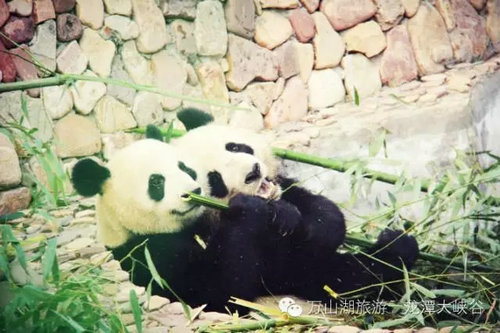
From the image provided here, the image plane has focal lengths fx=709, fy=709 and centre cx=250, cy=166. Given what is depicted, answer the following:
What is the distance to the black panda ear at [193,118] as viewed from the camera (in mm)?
1678

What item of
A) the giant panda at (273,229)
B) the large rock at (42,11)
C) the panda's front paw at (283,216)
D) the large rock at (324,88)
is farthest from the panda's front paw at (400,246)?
the large rock at (42,11)

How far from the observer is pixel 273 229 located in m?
1.65

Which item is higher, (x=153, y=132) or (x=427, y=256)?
(x=153, y=132)

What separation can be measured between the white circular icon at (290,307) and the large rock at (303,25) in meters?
0.66

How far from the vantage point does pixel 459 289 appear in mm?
1657

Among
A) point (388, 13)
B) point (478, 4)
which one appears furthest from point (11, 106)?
point (478, 4)

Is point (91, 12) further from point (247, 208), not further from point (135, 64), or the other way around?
point (247, 208)

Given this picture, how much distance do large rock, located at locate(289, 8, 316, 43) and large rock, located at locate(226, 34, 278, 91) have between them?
0.09 meters

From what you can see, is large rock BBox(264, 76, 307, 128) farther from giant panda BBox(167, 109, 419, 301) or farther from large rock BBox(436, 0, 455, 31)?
large rock BBox(436, 0, 455, 31)

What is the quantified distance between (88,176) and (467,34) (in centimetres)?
107

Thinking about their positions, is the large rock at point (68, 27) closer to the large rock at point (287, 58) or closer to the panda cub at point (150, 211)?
the panda cub at point (150, 211)

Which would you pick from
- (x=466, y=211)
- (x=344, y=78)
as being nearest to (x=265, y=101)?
(x=344, y=78)

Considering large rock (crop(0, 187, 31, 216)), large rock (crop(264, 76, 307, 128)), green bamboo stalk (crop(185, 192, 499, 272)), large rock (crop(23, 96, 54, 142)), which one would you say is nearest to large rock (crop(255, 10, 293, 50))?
large rock (crop(264, 76, 307, 128))

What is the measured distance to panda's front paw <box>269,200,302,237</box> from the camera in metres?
1.62
